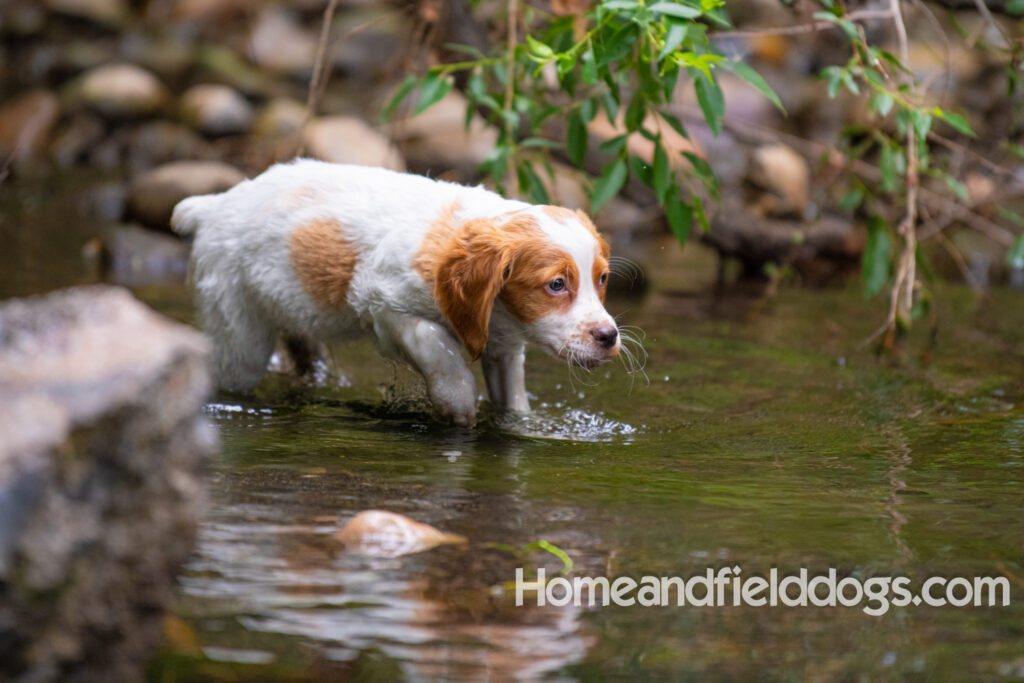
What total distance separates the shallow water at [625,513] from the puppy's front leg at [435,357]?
127mm

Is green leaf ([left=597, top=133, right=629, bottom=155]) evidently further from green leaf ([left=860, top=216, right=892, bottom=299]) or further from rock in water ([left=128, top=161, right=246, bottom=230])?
rock in water ([left=128, top=161, right=246, bottom=230])

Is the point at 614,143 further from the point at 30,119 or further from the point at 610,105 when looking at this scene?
the point at 30,119

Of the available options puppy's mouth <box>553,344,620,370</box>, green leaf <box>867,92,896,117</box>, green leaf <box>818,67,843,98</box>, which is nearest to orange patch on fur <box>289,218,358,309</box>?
puppy's mouth <box>553,344,620,370</box>

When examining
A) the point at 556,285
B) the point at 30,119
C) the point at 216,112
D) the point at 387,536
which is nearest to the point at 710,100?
the point at 556,285

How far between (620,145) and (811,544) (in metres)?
2.59

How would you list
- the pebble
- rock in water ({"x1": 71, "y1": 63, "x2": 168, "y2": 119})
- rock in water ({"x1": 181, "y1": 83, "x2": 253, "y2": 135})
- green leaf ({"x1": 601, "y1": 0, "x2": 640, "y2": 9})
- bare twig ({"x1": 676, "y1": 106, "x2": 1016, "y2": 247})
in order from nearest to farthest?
green leaf ({"x1": 601, "y1": 0, "x2": 640, "y2": 9}) < bare twig ({"x1": 676, "y1": 106, "x2": 1016, "y2": 247}) < the pebble < rock in water ({"x1": 181, "y1": 83, "x2": 253, "y2": 135}) < rock in water ({"x1": 71, "y1": 63, "x2": 168, "y2": 119})

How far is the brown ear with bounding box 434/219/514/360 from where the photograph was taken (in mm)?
4039

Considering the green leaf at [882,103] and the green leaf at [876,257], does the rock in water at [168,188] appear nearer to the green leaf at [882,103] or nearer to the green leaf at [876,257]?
the green leaf at [876,257]

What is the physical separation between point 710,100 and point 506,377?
1.36m

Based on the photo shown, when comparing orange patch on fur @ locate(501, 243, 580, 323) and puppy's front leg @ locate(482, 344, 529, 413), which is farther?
puppy's front leg @ locate(482, 344, 529, 413)

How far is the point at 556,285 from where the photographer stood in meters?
4.11

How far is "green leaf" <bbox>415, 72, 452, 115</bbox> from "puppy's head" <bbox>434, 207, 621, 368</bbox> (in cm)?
102

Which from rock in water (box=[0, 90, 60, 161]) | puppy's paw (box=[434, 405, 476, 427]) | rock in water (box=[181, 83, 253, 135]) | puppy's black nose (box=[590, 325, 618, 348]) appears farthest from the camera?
rock in water (box=[181, 83, 253, 135])

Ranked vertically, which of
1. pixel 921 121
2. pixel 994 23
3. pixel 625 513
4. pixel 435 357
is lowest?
pixel 625 513
